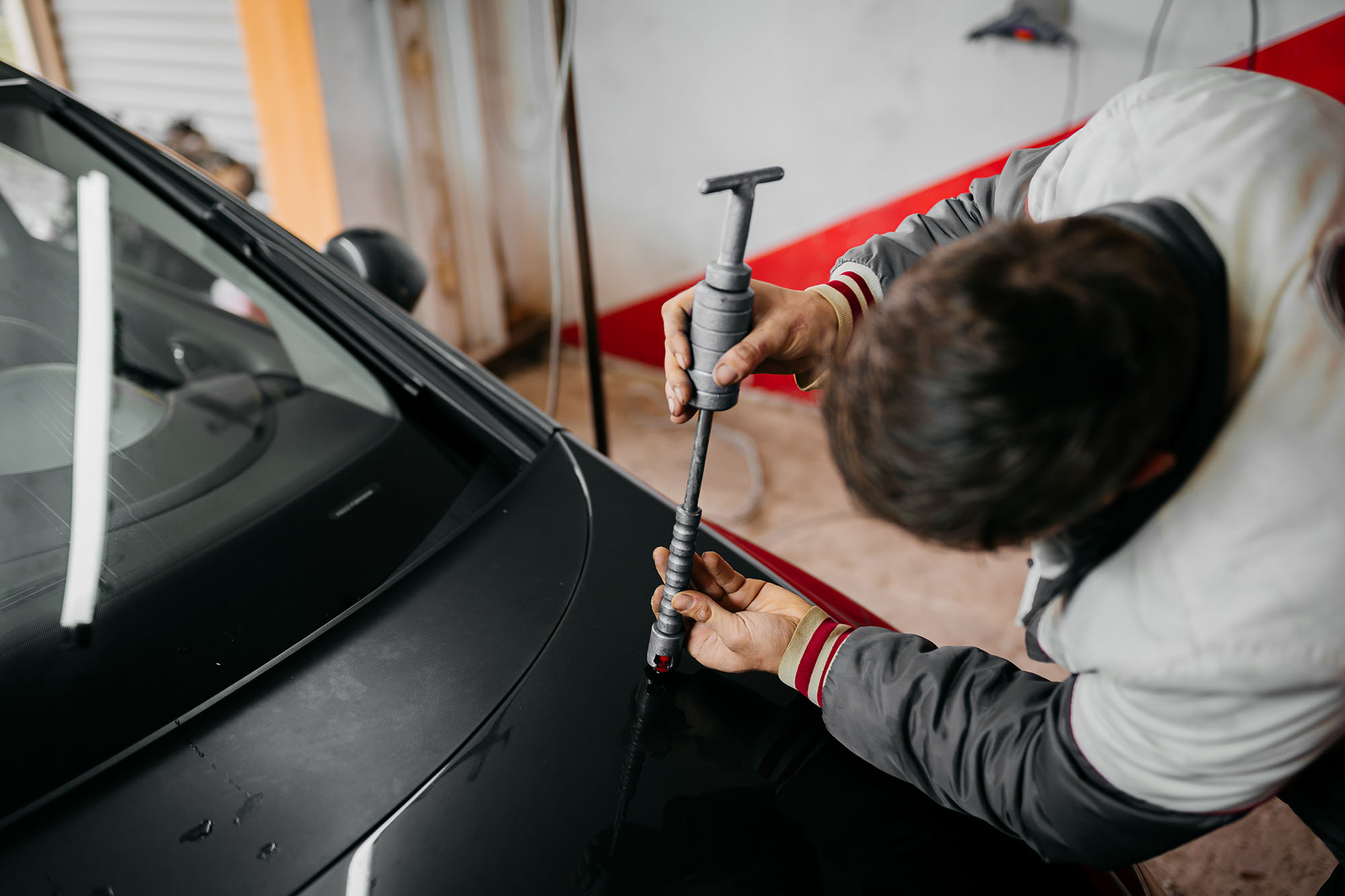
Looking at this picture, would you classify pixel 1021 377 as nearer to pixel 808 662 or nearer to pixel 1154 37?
pixel 808 662

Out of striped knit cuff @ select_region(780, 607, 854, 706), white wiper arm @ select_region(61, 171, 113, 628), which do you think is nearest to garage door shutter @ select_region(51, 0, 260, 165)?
white wiper arm @ select_region(61, 171, 113, 628)

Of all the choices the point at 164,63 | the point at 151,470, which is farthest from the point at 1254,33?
the point at 164,63

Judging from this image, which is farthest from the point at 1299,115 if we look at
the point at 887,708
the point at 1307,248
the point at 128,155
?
the point at 128,155

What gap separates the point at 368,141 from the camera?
2.57 m

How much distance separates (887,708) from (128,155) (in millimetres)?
1254

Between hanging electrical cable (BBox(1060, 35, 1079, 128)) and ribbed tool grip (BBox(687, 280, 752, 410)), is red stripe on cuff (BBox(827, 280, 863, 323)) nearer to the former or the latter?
ribbed tool grip (BBox(687, 280, 752, 410))

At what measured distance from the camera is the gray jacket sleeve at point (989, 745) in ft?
2.27

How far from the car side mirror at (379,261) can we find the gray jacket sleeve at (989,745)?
0.99 meters

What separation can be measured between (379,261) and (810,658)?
3.29 feet

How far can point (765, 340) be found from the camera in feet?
2.67

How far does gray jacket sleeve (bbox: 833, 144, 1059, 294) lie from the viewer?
97 cm

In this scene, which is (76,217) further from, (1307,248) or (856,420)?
(1307,248)

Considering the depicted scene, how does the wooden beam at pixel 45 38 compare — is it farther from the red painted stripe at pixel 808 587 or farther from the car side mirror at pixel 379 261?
the red painted stripe at pixel 808 587

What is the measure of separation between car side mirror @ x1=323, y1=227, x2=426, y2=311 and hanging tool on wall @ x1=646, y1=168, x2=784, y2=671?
Result: 81 cm
